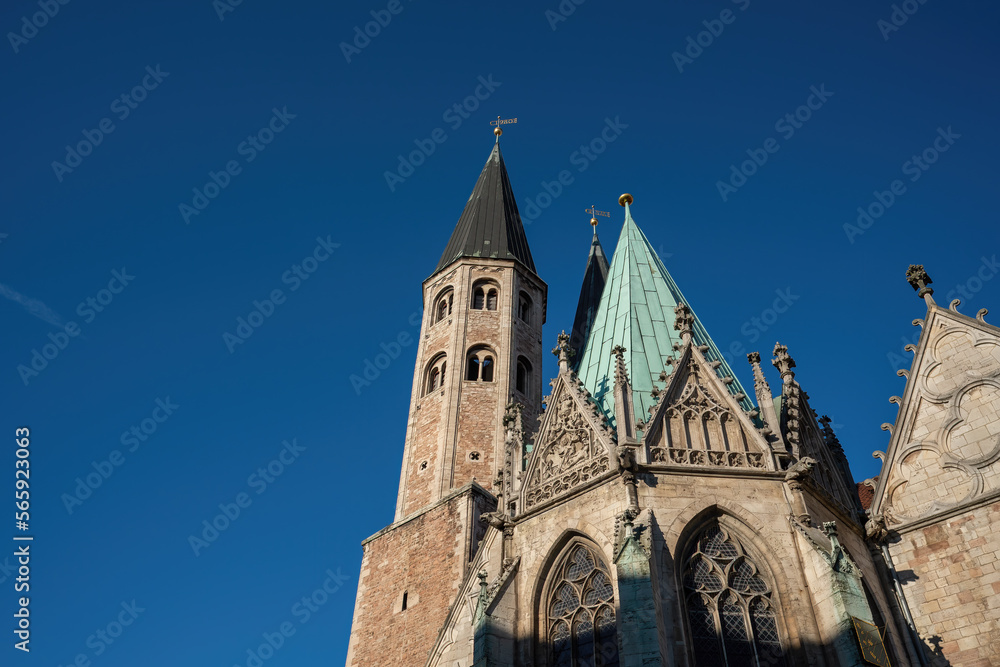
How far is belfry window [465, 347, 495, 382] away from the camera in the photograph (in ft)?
98.0

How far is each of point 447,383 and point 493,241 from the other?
7473mm

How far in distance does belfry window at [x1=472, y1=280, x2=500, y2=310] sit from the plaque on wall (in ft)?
66.3

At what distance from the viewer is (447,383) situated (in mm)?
28875

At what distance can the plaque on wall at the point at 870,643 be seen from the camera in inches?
503

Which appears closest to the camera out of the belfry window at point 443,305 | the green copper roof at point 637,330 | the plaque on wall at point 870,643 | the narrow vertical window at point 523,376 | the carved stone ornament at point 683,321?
the plaque on wall at point 870,643

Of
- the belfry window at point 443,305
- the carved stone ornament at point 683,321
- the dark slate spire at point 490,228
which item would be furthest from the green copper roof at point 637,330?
the dark slate spire at point 490,228

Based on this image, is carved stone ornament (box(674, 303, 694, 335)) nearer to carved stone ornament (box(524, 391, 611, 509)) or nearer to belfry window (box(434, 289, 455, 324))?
carved stone ornament (box(524, 391, 611, 509))

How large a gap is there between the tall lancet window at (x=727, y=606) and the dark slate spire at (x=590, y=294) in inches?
632

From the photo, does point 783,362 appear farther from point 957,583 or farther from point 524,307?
point 524,307

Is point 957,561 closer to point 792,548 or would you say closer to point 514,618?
point 792,548

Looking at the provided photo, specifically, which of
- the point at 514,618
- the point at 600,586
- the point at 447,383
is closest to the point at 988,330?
the point at 600,586

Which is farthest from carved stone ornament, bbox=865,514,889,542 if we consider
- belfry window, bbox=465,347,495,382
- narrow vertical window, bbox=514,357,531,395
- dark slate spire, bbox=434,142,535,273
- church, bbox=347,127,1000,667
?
dark slate spire, bbox=434,142,535,273

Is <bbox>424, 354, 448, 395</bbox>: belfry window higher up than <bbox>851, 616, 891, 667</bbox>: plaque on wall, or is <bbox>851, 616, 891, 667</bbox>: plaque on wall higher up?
<bbox>424, 354, 448, 395</bbox>: belfry window

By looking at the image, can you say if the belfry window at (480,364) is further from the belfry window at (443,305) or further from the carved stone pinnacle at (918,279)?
the carved stone pinnacle at (918,279)
